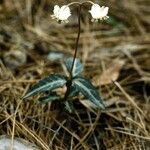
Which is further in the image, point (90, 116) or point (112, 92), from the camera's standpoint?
point (112, 92)

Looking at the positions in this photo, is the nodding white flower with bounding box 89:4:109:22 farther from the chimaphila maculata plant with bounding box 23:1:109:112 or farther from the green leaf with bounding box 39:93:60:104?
the green leaf with bounding box 39:93:60:104

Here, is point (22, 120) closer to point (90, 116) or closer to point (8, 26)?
point (90, 116)

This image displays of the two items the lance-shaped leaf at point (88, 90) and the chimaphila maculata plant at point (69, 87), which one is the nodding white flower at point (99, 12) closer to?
the chimaphila maculata plant at point (69, 87)

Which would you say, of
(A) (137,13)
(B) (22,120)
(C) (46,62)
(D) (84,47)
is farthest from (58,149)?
(A) (137,13)

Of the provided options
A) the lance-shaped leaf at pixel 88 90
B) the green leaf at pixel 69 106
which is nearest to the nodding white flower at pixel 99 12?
the lance-shaped leaf at pixel 88 90

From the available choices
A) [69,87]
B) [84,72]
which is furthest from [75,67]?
[84,72]

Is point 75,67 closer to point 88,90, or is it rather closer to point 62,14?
point 88,90
